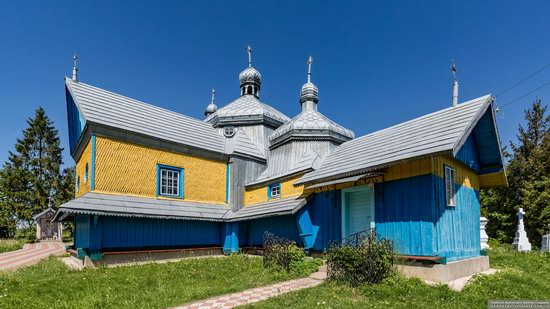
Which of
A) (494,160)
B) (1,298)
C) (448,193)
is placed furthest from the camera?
(494,160)

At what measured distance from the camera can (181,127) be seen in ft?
56.3

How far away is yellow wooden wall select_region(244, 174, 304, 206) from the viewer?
14.3 metres

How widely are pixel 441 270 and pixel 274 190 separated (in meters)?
8.62

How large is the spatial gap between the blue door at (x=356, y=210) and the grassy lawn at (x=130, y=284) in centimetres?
266

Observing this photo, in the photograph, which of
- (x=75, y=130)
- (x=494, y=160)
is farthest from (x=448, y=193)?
(x=75, y=130)

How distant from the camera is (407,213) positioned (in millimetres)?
9586

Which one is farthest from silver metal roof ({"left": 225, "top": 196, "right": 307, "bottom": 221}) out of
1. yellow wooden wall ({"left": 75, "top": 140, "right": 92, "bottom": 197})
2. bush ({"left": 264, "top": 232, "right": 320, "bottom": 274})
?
yellow wooden wall ({"left": 75, "top": 140, "right": 92, "bottom": 197})

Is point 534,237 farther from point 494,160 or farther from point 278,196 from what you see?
point 278,196

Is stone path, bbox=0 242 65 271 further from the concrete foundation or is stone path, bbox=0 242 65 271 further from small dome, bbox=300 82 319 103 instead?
small dome, bbox=300 82 319 103

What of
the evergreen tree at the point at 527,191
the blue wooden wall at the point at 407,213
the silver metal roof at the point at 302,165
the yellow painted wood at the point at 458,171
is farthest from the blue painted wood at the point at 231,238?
the evergreen tree at the point at 527,191

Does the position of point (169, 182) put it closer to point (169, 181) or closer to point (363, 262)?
point (169, 181)

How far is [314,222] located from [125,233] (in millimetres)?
7377

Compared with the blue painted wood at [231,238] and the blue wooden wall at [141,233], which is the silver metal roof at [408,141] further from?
the blue wooden wall at [141,233]

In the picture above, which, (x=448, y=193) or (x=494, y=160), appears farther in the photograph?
(x=494, y=160)
